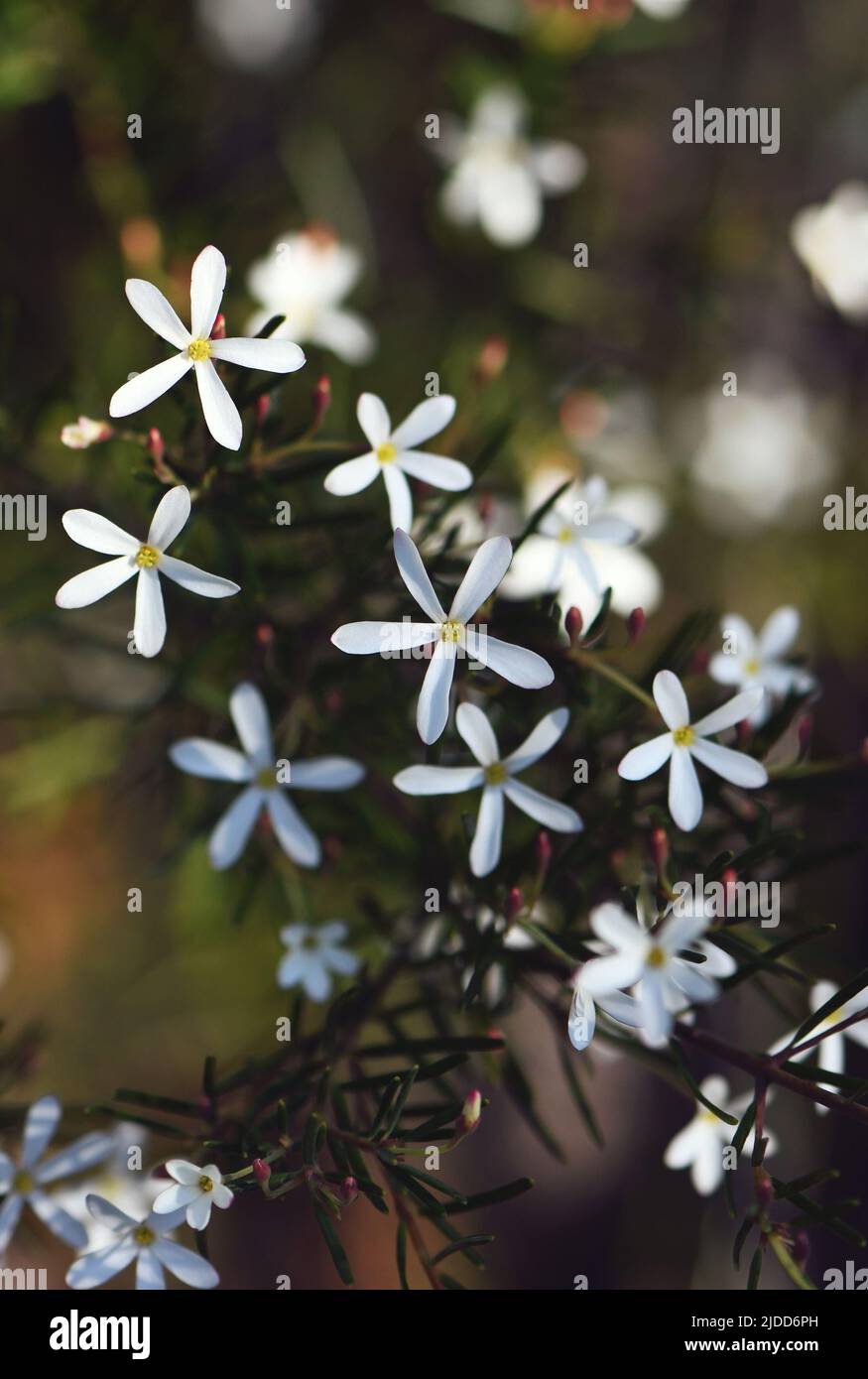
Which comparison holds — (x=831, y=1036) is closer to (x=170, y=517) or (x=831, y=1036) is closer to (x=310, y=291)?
(x=170, y=517)

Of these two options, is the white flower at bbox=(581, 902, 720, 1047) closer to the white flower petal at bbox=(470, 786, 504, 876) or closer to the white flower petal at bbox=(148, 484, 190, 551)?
the white flower petal at bbox=(470, 786, 504, 876)

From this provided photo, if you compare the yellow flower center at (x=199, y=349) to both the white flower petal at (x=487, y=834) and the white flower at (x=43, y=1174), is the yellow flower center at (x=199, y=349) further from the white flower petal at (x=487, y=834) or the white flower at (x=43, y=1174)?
the white flower at (x=43, y=1174)

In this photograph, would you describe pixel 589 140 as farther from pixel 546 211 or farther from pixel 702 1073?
pixel 702 1073

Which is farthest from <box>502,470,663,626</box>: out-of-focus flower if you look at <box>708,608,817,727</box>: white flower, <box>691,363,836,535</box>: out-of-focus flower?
<box>691,363,836,535</box>: out-of-focus flower

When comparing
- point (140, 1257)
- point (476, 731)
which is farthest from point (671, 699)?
point (140, 1257)

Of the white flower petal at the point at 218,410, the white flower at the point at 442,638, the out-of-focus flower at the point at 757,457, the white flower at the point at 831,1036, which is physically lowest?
the white flower at the point at 831,1036

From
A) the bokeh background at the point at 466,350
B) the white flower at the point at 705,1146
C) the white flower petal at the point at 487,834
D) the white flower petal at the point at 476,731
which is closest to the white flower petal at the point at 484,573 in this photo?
the white flower petal at the point at 476,731
